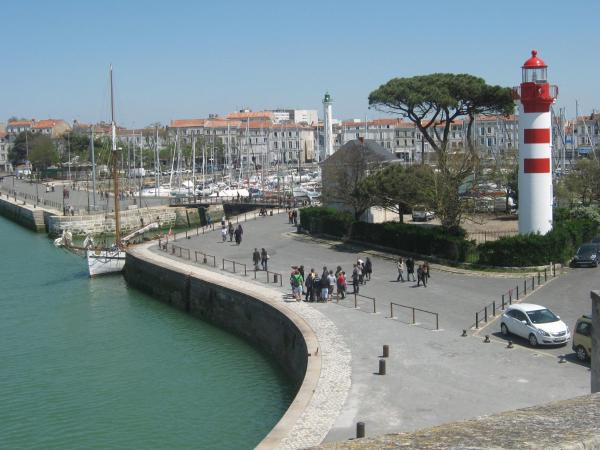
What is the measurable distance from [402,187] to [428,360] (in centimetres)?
2060

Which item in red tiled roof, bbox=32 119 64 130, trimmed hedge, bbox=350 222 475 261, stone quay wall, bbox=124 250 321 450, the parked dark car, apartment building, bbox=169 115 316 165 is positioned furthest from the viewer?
red tiled roof, bbox=32 119 64 130

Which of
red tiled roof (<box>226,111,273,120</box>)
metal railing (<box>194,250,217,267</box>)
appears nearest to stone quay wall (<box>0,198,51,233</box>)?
metal railing (<box>194,250,217,267</box>)

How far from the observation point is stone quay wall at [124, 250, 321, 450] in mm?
18000

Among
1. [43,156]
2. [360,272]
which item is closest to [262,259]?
[360,272]

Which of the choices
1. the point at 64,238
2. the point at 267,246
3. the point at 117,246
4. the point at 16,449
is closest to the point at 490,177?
the point at 267,246

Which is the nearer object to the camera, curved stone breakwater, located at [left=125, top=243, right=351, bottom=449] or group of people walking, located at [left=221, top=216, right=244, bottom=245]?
curved stone breakwater, located at [left=125, top=243, right=351, bottom=449]

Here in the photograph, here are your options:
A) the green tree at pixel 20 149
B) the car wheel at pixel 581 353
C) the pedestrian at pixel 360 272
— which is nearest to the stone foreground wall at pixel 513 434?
the car wheel at pixel 581 353

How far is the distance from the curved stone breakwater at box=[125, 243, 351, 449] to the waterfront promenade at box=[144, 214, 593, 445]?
0.09m

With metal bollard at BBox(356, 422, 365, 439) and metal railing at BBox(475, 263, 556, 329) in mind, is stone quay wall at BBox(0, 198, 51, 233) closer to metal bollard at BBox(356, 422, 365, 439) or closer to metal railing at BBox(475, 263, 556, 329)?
metal railing at BBox(475, 263, 556, 329)

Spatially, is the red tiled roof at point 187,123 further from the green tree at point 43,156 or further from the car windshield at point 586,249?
the car windshield at point 586,249

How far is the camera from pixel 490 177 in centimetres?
4078

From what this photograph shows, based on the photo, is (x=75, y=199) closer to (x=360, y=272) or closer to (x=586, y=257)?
(x=360, y=272)

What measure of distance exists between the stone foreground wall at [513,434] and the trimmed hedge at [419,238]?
26.4m

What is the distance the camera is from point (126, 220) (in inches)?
2517
